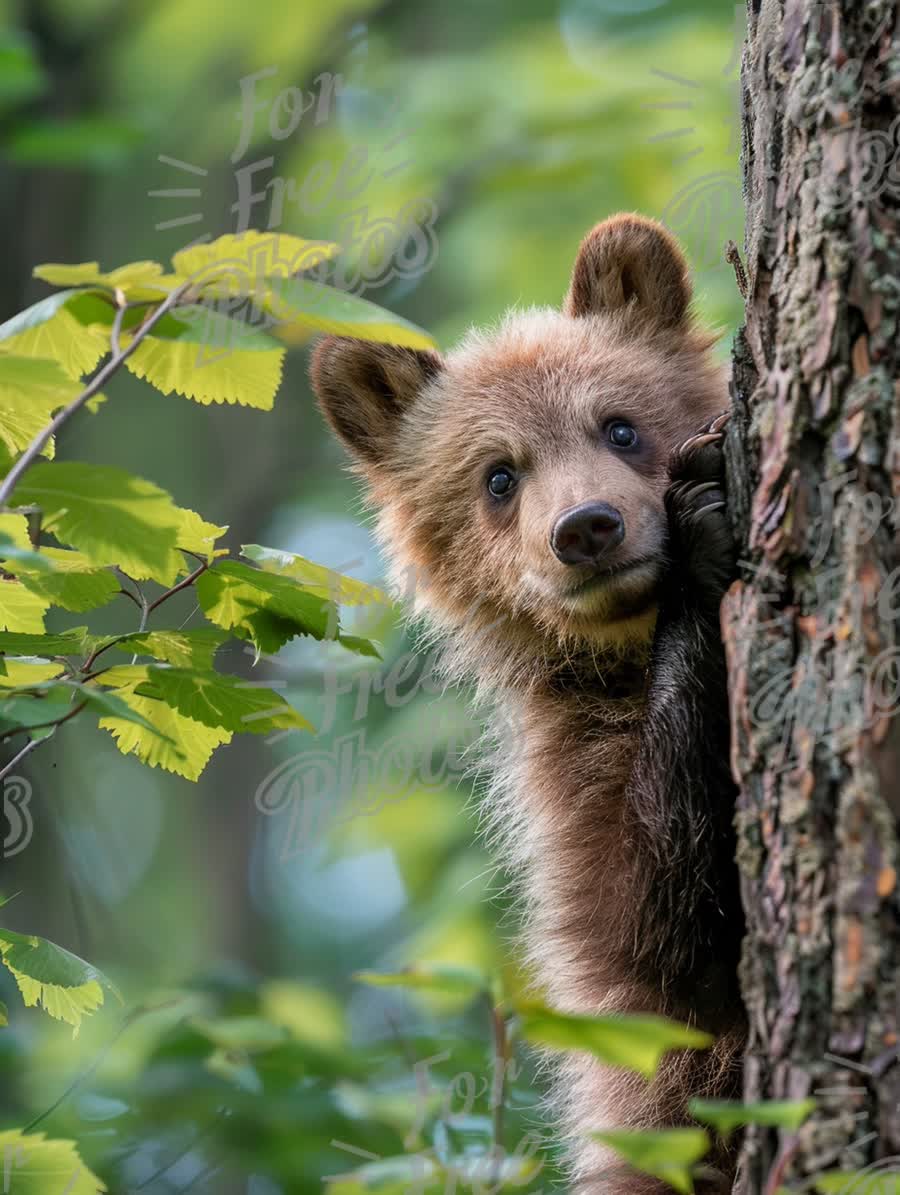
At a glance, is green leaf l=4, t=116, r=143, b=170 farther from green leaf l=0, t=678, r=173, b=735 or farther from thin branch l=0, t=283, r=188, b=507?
green leaf l=0, t=678, r=173, b=735

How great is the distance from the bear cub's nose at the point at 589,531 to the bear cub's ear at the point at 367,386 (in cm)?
167

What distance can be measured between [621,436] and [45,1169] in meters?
3.60

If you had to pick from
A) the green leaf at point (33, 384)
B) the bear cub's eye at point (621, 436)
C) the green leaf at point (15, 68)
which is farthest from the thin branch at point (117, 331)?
the green leaf at point (15, 68)

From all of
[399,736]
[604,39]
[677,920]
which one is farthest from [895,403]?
[604,39]

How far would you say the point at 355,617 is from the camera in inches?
229

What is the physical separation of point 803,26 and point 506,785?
3462mm

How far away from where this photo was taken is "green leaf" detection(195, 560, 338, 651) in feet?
11.6

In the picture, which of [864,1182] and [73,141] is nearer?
[864,1182]

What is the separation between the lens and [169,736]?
372cm

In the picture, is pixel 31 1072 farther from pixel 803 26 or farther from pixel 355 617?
pixel 803 26

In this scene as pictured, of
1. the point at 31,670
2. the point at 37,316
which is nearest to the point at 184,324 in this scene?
the point at 37,316

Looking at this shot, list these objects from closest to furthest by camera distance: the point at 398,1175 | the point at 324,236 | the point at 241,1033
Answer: the point at 398,1175 < the point at 241,1033 < the point at 324,236

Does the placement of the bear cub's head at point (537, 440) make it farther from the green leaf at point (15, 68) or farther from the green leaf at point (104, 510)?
the green leaf at point (15, 68)

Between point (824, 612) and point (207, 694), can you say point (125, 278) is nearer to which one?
point (207, 694)
